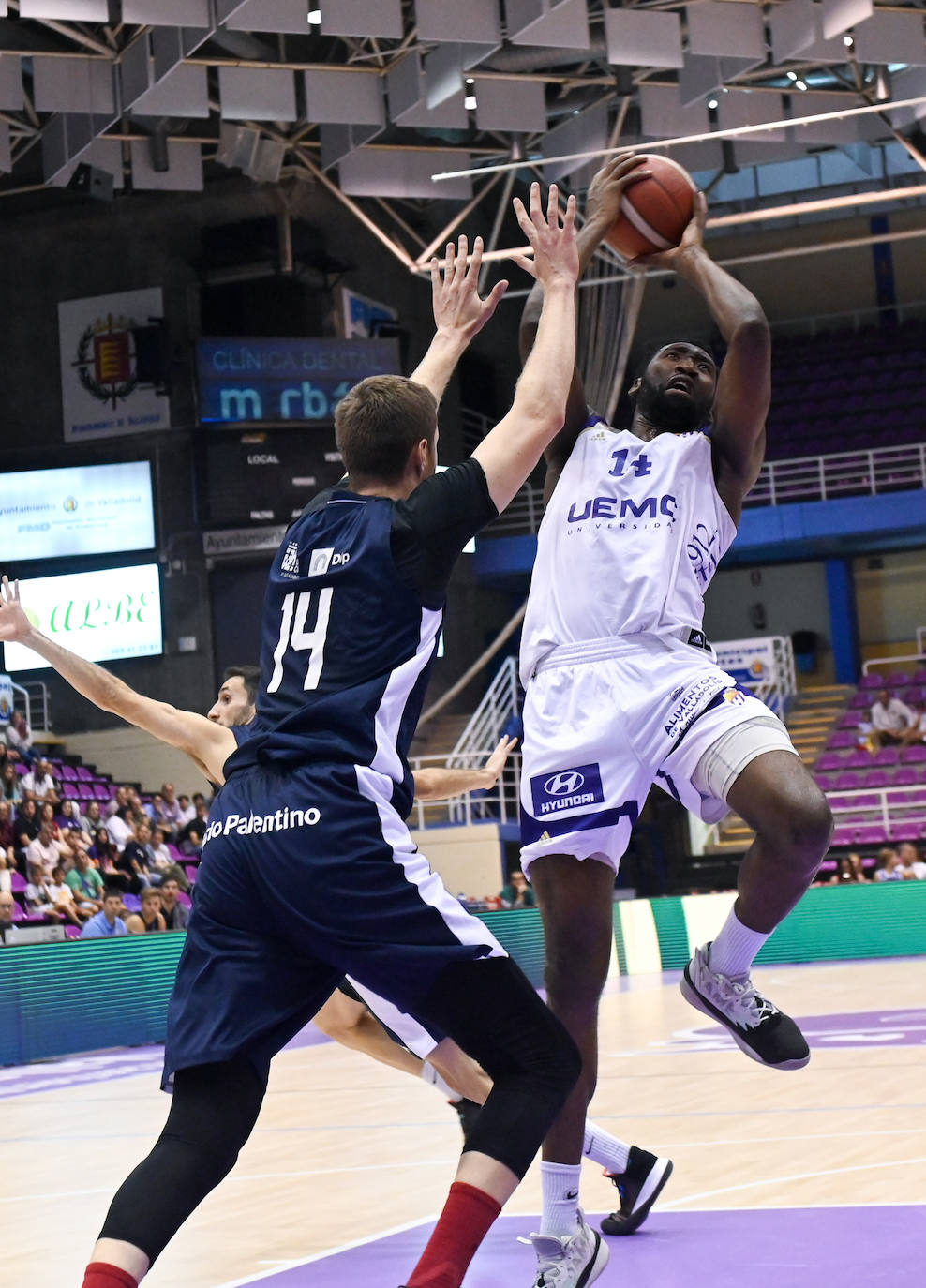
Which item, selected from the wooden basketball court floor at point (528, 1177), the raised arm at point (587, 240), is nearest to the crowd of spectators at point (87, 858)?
the wooden basketball court floor at point (528, 1177)

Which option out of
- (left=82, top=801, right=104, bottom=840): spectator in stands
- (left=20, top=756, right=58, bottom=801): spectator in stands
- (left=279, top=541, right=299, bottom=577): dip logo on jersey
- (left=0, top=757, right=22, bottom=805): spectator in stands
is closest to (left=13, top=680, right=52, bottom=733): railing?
(left=82, top=801, right=104, bottom=840): spectator in stands

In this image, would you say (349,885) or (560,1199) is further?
(560,1199)

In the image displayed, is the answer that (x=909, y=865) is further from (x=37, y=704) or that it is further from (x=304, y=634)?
(x=304, y=634)

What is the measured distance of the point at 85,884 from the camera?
14.8m

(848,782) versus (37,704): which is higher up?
(37,704)

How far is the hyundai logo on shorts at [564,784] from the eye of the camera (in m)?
3.98

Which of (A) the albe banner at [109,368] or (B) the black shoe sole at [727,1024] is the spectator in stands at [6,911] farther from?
(A) the albe banner at [109,368]

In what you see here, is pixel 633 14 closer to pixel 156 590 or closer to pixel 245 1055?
pixel 156 590

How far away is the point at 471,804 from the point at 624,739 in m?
19.8

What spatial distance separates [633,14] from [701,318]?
12466mm

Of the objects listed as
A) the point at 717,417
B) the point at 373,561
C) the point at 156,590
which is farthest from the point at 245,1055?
the point at 156,590

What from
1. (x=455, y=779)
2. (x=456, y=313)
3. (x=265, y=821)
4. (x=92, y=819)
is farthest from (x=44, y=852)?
(x=265, y=821)

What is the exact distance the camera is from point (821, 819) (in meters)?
3.71

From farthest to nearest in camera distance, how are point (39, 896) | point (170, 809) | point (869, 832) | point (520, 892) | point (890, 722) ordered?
point (890, 722)
point (869, 832)
point (170, 809)
point (520, 892)
point (39, 896)
